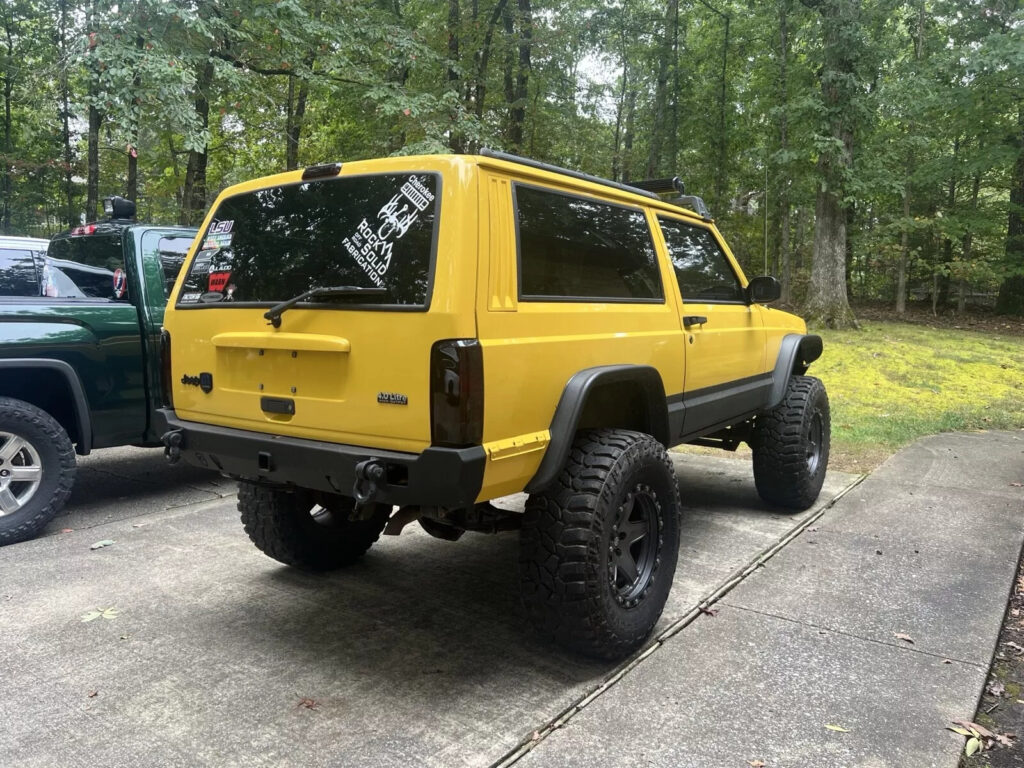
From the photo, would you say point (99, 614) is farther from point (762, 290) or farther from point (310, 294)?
point (762, 290)

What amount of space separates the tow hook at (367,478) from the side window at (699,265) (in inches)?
82.7

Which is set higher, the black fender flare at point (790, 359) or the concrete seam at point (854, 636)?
the black fender flare at point (790, 359)

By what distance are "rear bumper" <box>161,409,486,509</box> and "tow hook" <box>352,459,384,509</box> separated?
0.07 feet

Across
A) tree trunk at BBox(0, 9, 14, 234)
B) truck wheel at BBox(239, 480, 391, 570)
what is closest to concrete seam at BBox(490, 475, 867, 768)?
truck wheel at BBox(239, 480, 391, 570)

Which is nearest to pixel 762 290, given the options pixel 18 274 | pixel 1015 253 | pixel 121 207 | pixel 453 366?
pixel 453 366

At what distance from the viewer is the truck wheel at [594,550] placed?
2.67 metres

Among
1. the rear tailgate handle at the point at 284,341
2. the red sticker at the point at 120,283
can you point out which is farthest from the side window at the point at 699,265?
the red sticker at the point at 120,283

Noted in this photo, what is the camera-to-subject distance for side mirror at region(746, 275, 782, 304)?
453cm

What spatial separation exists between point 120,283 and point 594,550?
3.99 meters

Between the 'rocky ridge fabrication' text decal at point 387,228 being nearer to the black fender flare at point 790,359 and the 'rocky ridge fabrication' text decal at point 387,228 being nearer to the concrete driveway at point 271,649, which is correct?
the concrete driveway at point 271,649

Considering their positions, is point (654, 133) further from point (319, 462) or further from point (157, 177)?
point (319, 462)

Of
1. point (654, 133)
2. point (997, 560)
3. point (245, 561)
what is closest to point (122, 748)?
point (245, 561)

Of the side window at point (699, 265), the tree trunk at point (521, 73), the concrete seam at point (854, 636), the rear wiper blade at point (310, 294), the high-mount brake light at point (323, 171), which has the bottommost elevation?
the concrete seam at point (854, 636)

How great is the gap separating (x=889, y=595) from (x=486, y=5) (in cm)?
1612
